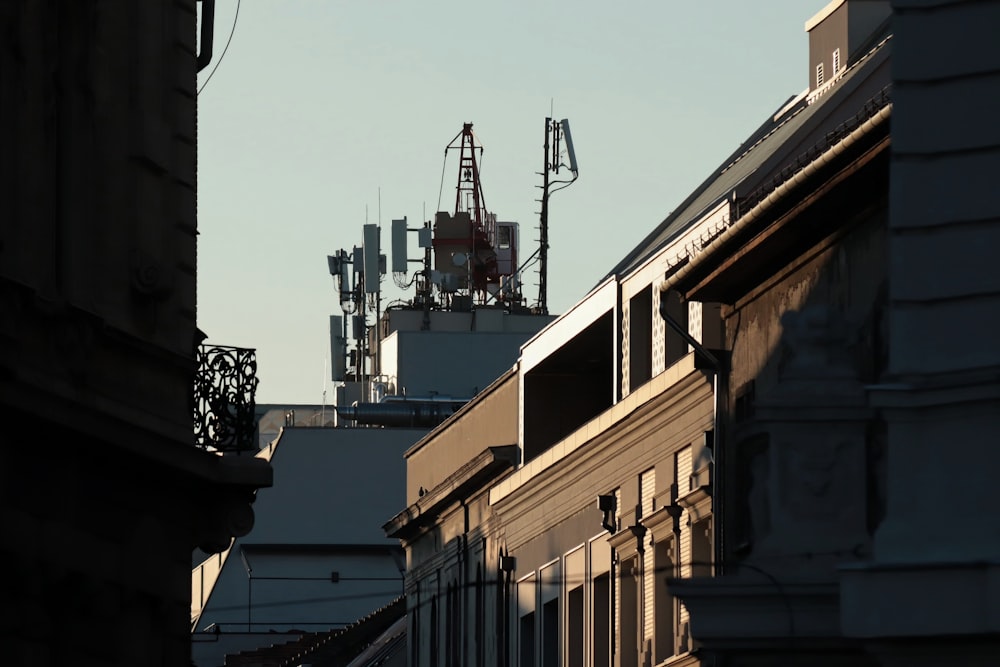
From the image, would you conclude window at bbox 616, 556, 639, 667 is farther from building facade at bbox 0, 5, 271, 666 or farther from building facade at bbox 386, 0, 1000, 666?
building facade at bbox 0, 5, 271, 666

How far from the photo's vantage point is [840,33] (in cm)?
5016

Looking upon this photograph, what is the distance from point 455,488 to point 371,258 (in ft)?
163

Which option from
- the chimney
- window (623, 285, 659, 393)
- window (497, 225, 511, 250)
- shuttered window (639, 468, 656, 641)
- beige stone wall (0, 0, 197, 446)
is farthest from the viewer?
window (497, 225, 511, 250)

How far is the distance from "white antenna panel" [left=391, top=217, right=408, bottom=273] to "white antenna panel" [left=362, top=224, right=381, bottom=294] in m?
0.79

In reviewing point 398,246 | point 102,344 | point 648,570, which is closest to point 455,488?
point 648,570

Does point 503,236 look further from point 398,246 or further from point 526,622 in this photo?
point 526,622

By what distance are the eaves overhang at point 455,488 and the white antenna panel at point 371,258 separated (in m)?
41.1

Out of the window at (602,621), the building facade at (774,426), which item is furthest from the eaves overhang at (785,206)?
the window at (602,621)

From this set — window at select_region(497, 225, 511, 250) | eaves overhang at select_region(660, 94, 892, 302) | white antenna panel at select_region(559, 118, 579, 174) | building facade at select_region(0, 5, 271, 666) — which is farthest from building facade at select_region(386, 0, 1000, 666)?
window at select_region(497, 225, 511, 250)

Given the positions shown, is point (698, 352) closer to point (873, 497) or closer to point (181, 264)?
point (181, 264)

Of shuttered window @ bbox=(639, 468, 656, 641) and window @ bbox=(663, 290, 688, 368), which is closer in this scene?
window @ bbox=(663, 290, 688, 368)

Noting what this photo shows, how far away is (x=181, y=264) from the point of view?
30.0 meters

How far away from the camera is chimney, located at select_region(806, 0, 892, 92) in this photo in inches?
1938

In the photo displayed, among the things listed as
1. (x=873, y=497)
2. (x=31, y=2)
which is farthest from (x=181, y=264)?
(x=873, y=497)
